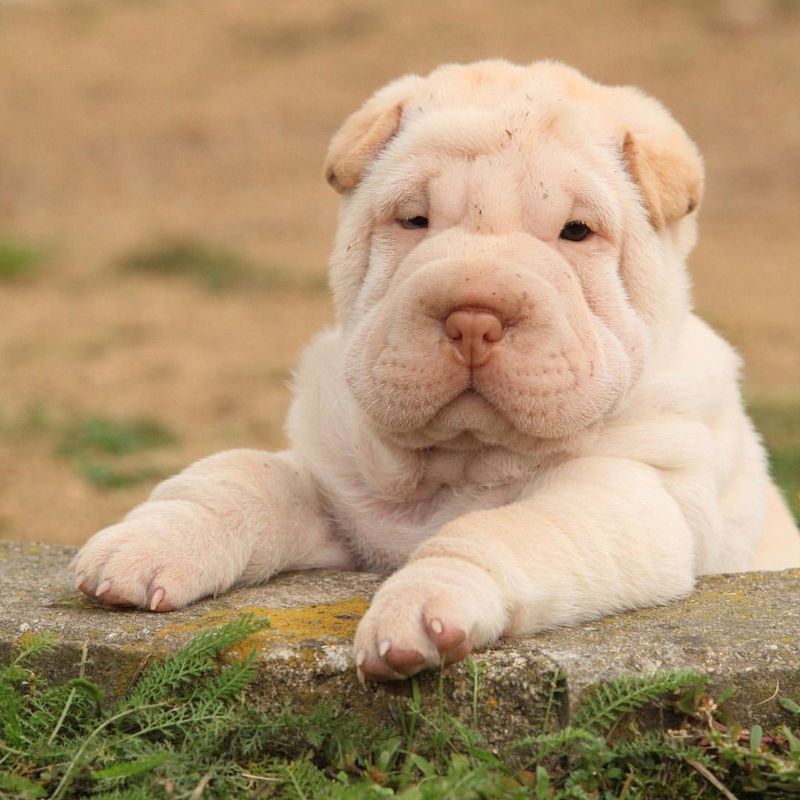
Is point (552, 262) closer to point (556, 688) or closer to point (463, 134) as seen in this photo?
point (463, 134)

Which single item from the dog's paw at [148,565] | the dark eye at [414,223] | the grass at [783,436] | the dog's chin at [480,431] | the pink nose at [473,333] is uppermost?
the dark eye at [414,223]

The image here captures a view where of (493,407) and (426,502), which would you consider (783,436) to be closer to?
(426,502)

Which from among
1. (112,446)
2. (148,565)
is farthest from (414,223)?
(112,446)

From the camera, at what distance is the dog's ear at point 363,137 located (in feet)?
13.8

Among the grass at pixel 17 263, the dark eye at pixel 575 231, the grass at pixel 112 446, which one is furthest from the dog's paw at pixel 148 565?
the grass at pixel 17 263

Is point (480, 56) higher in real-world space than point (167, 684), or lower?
higher

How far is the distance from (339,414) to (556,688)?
1.50 metres

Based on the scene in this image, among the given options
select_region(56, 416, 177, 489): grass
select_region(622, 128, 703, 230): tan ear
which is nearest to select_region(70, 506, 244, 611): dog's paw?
select_region(622, 128, 703, 230): tan ear

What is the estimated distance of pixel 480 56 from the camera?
809 inches

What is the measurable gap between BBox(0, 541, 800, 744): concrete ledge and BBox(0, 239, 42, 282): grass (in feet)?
32.7

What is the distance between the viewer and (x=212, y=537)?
391cm

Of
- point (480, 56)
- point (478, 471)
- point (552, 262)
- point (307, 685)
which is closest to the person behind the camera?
point (307, 685)

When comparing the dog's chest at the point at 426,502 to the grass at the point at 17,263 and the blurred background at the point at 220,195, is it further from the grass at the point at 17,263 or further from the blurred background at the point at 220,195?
the grass at the point at 17,263

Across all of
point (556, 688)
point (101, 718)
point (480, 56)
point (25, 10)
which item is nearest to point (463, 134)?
point (556, 688)
